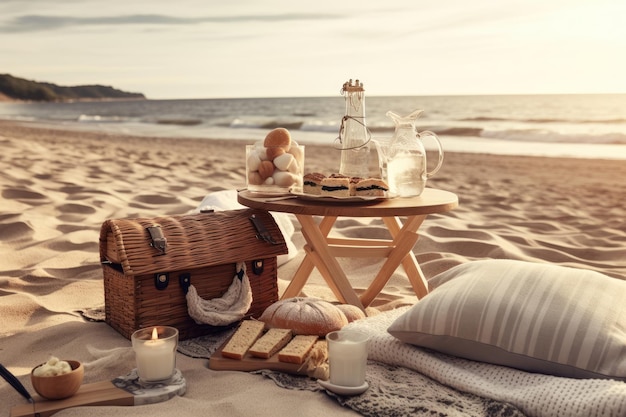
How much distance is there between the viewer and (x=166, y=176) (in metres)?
8.42

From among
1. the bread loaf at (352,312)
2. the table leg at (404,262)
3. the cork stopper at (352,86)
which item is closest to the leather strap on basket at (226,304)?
the bread loaf at (352,312)

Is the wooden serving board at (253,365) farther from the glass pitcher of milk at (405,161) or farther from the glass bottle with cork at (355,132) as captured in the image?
the glass bottle with cork at (355,132)

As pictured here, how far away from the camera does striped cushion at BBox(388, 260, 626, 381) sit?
2262mm

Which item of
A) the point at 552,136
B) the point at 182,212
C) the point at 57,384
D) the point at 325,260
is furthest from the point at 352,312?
the point at 552,136

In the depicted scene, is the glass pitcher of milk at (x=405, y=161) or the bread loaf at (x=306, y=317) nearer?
the bread loaf at (x=306, y=317)

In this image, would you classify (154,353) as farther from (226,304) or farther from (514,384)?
(514,384)

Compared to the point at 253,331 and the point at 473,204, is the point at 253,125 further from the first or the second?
the point at 253,331

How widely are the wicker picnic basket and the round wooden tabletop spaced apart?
20 centimetres

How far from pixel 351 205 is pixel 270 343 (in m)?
0.74

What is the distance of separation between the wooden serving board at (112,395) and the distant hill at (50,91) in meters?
55.7

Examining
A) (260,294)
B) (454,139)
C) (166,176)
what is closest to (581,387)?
(260,294)

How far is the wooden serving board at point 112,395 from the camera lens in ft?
7.11

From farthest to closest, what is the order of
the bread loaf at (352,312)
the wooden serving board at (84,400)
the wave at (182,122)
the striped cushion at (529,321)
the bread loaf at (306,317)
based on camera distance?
the wave at (182,122), the bread loaf at (352,312), the bread loaf at (306,317), the striped cushion at (529,321), the wooden serving board at (84,400)

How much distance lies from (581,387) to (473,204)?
186 inches
